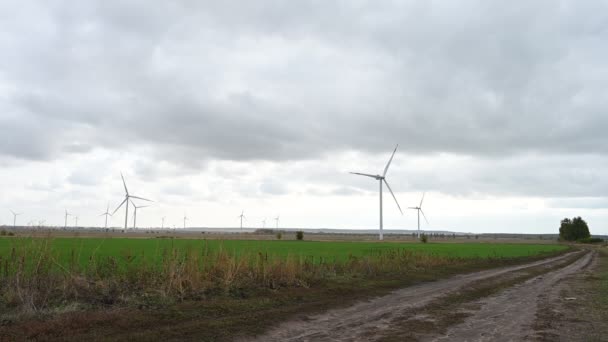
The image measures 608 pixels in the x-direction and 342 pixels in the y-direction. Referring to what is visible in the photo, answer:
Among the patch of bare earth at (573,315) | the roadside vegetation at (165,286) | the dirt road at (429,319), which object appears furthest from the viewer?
the roadside vegetation at (165,286)

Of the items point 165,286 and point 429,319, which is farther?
point 165,286

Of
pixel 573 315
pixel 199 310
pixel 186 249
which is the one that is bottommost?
pixel 573 315

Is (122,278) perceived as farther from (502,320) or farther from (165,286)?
(502,320)

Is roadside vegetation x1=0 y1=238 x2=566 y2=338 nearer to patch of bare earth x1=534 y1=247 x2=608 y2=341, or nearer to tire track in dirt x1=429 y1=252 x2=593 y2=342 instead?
tire track in dirt x1=429 y1=252 x2=593 y2=342

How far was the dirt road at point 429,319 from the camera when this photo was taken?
11555mm

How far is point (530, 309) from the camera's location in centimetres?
1616

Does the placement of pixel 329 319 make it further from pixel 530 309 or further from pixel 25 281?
pixel 25 281

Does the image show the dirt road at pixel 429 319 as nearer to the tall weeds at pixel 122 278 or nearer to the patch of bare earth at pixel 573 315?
the patch of bare earth at pixel 573 315

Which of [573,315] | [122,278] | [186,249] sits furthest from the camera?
[186,249]

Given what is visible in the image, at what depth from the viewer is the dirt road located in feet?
37.9

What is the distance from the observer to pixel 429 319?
13.9 meters

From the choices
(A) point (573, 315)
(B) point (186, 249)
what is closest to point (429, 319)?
(A) point (573, 315)

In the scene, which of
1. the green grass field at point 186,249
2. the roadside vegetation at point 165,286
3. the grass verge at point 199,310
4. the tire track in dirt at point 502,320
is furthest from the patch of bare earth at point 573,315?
the green grass field at point 186,249

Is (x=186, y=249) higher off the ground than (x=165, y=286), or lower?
higher
